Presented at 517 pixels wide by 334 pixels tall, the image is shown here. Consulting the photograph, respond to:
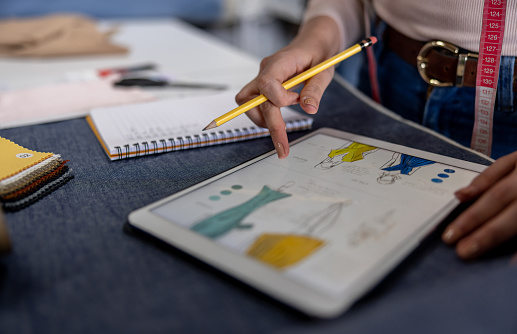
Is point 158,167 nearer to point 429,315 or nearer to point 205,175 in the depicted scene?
point 205,175

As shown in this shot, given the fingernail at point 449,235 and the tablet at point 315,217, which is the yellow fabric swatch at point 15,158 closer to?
the tablet at point 315,217

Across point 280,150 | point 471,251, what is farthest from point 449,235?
point 280,150

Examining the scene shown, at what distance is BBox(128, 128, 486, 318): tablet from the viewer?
0.37 metres

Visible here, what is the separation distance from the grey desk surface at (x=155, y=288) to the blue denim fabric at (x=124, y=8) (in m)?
2.43

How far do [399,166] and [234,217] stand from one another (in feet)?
0.74

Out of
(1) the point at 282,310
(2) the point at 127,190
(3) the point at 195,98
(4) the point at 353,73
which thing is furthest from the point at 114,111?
(4) the point at 353,73

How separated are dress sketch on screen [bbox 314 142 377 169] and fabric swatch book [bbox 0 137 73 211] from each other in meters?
0.33

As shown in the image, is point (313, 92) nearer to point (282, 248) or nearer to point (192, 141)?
point (192, 141)

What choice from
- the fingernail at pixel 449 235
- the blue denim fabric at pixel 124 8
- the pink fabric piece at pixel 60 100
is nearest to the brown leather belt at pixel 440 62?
the fingernail at pixel 449 235

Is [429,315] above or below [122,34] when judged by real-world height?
above

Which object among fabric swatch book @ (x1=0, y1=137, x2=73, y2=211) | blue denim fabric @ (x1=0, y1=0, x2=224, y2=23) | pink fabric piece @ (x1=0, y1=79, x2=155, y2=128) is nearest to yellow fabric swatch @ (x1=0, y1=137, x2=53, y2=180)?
fabric swatch book @ (x1=0, y1=137, x2=73, y2=211)

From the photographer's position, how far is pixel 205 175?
1.99 feet

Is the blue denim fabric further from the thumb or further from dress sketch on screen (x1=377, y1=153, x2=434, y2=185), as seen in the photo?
dress sketch on screen (x1=377, y1=153, x2=434, y2=185)

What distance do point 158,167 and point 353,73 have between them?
0.92 meters
